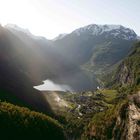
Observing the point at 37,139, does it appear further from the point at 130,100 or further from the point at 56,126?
the point at 130,100

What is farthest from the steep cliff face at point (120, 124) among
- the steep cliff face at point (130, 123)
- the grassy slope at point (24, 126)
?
the grassy slope at point (24, 126)

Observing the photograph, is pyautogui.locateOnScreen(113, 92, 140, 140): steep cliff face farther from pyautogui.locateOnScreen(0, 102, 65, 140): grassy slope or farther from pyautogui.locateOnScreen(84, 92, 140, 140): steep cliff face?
pyautogui.locateOnScreen(0, 102, 65, 140): grassy slope

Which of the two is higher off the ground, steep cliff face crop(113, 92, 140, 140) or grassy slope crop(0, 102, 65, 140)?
steep cliff face crop(113, 92, 140, 140)

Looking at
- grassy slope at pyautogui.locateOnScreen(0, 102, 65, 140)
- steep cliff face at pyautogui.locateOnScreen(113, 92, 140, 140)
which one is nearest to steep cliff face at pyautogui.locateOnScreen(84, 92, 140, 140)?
steep cliff face at pyautogui.locateOnScreen(113, 92, 140, 140)

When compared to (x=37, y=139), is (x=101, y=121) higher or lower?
higher

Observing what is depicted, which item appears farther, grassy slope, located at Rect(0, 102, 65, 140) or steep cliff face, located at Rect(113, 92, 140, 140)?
steep cliff face, located at Rect(113, 92, 140, 140)

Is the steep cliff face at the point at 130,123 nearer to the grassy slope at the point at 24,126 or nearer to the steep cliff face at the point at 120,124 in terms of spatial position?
the steep cliff face at the point at 120,124

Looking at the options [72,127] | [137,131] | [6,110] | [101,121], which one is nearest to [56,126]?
[6,110]

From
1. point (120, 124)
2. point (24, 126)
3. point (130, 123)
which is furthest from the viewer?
point (120, 124)

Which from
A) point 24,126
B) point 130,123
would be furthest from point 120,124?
point 24,126

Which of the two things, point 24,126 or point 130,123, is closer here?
point 24,126

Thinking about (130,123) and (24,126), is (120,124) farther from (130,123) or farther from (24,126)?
(24,126)
